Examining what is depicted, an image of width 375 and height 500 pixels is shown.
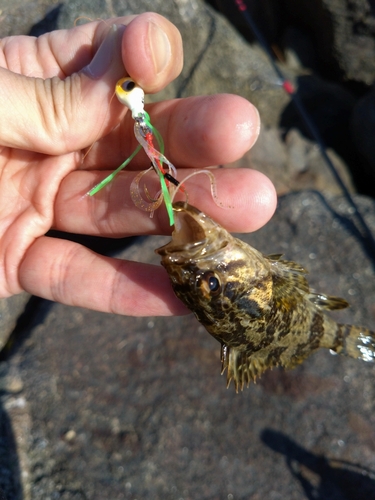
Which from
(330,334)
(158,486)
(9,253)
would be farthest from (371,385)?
(9,253)

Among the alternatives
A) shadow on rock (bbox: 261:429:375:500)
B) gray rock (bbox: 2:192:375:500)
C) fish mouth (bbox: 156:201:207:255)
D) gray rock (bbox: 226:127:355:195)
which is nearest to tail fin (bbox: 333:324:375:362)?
gray rock (bbox: 2:192:375:500)

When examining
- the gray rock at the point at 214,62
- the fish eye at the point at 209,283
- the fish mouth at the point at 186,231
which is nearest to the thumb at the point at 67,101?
the fish mouth at the point at 186,231

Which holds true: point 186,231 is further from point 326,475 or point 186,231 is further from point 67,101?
point 326,475

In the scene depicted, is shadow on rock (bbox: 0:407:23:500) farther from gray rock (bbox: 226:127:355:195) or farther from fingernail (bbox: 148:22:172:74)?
gray rock (bbox: 226:127:355:195)

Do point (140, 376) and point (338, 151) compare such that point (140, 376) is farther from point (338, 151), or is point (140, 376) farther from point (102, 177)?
point (338, 151)

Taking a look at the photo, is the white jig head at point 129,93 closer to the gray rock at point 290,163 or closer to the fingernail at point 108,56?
the fingernail at point 108,56

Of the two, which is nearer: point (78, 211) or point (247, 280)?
point (247, 280)
